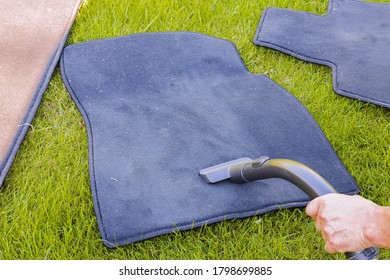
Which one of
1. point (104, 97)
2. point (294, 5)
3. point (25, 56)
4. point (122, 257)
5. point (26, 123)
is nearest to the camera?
point (122, 257)

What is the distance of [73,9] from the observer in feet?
8.98

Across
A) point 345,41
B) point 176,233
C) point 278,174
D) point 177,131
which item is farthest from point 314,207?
point 345,41

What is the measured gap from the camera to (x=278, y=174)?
177 centimetres

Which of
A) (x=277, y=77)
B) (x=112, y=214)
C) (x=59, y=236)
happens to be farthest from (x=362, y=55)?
(x=59, y=236)

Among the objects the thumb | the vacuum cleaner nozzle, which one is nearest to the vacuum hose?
the vacuum cleaner nozzle

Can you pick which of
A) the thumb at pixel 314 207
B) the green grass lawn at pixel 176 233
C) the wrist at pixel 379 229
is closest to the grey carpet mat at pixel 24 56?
the green grass lawn at pixel 176 233

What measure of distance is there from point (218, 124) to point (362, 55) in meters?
0.87

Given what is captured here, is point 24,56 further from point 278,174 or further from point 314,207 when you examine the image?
point 314,207

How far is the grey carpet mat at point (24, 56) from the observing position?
2193mm

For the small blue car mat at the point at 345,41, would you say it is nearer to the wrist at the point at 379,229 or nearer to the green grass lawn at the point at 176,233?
the green grass lawn at the point at 176,233

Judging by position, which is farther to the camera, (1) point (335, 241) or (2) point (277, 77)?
(2) point (277, 77)

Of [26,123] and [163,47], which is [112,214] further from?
[163,47]

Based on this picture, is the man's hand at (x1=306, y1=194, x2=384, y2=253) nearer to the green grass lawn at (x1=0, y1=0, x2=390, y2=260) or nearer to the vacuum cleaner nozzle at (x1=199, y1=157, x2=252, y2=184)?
the green grass lawn at (x1=0, y1=0, x2=390, y2=260)

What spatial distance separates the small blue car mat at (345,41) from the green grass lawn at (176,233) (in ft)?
0.16
